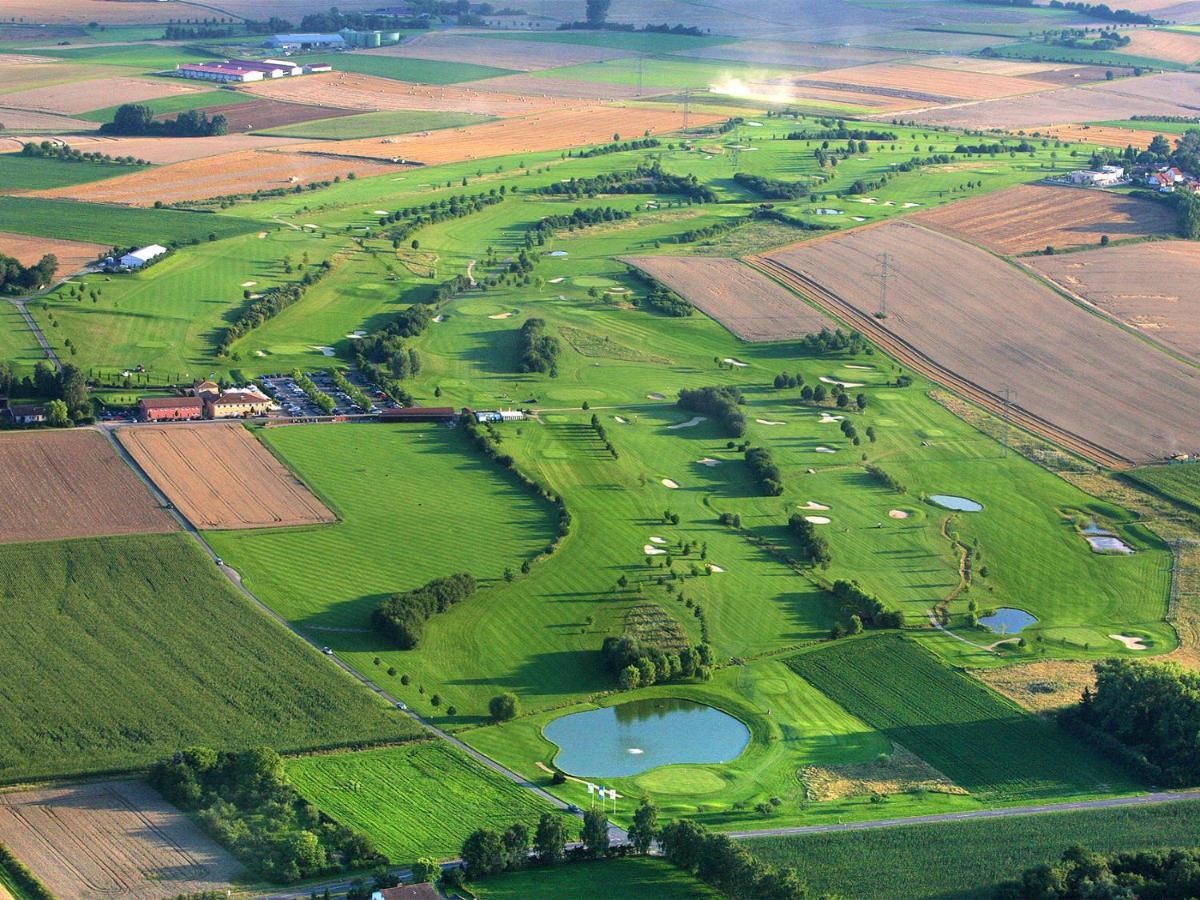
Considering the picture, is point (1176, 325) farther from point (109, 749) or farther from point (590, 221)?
point (109, 749)

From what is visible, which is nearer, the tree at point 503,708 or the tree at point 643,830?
the tree at point 643,830

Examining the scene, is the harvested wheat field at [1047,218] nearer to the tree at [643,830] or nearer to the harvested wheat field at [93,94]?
the tree at [643,830]

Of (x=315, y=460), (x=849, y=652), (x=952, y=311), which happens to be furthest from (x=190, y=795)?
(x=952, y=311)

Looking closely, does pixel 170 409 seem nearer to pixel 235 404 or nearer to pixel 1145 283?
pixel 235 404

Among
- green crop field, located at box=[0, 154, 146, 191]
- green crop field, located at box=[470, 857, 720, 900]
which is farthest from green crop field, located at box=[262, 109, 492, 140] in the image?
green crop field, located at box=[470, 857, 720, 900]

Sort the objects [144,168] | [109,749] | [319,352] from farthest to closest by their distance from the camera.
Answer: [144,168], [319,352], [109,749]

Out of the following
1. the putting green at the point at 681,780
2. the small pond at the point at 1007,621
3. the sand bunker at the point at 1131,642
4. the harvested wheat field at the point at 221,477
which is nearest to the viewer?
the putting green at the point at 681,780

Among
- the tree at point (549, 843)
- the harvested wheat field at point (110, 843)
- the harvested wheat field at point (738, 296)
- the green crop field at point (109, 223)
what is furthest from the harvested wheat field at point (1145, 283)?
the harvested wheat field at point (110, 843)
